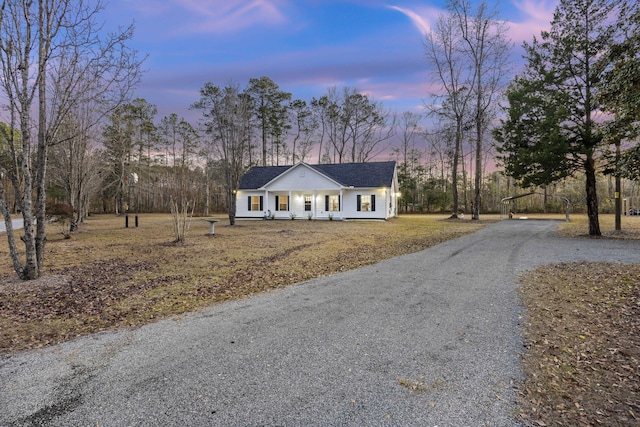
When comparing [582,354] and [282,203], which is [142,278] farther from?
[282,203]

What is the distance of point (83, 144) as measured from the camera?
14.6 m

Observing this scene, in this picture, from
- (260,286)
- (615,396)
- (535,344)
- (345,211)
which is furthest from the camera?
(345,211)

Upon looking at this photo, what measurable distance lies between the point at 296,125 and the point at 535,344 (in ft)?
116

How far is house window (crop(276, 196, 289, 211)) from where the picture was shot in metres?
25.3

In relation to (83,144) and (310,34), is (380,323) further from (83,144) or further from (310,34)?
(83,144)

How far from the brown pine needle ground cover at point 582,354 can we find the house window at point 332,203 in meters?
18.9

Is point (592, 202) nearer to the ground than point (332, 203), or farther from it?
nearer to the ground

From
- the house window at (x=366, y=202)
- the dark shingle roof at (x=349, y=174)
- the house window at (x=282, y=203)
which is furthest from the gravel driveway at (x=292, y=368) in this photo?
the house window at (x=282, y=203)

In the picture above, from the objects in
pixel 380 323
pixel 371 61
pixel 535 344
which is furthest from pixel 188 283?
pixel 371 61

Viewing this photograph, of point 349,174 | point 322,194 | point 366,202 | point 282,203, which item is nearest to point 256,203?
point 282,203

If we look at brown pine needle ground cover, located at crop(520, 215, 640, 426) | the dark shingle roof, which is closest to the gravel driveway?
brown pine needle ground cover, located at crop(520, 215, 640, 426)

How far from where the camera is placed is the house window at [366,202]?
23.6m

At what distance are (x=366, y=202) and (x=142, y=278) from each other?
62.6 feet

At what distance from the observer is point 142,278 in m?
6.31
